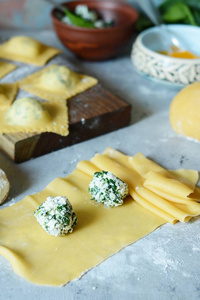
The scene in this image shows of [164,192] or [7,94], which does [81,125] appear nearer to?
[7,94]

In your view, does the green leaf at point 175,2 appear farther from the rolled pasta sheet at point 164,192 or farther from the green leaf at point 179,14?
the rolled pasta sheet at point 164,192

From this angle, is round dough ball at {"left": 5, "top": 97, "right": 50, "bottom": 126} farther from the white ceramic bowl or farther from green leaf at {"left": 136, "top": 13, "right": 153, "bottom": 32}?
green leaf at {"left": 136, "top": 13, "right": 153, "bottom": 32}

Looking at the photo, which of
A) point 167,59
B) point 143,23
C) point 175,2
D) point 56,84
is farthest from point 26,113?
point 175,2

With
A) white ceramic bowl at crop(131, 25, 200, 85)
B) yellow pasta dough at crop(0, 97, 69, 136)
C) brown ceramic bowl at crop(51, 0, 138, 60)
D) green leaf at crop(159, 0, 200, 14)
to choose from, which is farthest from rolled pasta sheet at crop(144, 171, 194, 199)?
green leaf at crop(159, 0, 200, 14)

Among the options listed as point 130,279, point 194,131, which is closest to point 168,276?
A: point 130,279

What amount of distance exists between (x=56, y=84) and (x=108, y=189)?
80 centimetres

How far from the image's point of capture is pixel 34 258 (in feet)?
4.51

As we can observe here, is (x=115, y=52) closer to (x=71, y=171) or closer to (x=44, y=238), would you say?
(x=71, y=171)

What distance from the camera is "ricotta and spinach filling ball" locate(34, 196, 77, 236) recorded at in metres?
1.43

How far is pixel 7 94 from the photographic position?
6.88 ft

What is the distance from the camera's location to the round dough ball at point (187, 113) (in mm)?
1954

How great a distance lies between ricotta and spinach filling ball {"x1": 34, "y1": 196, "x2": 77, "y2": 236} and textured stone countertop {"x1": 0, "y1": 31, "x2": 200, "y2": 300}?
6.5 inches

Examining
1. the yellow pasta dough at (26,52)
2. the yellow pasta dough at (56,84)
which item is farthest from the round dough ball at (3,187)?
the yellow pasta dough at (26,52)

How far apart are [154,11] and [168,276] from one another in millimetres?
1840
